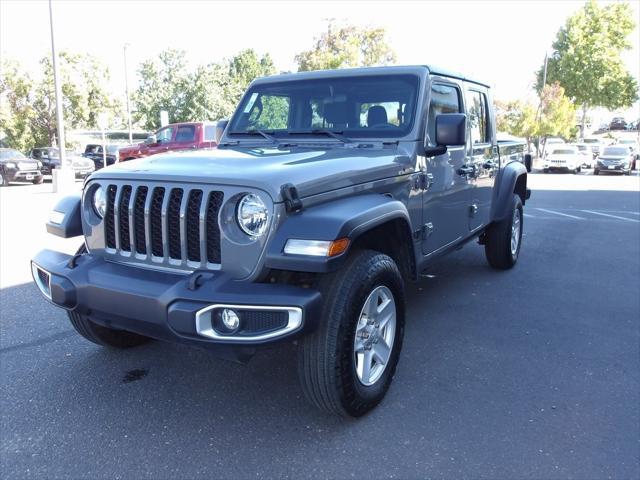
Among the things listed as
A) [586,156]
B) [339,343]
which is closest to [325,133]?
[339,343]

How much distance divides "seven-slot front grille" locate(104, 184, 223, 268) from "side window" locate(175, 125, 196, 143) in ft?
43.2

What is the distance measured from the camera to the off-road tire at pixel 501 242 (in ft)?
19.7

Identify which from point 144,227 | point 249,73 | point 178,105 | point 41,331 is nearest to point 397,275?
point 144,227

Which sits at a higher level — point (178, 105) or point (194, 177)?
point (178, 105)

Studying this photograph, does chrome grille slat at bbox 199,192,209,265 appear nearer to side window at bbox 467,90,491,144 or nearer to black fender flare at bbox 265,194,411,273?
black fender flare at bbox 265,194,411,273

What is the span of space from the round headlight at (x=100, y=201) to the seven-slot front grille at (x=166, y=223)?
4 cm

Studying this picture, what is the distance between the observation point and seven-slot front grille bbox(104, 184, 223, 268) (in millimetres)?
2730

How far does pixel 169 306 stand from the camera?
2521mm

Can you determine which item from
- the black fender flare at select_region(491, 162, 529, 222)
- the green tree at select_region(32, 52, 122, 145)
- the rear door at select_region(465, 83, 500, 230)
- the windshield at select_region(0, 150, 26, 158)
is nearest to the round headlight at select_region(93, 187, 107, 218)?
the rear door at select_region(465, 83, 500, 230)

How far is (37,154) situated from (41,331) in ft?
69.3

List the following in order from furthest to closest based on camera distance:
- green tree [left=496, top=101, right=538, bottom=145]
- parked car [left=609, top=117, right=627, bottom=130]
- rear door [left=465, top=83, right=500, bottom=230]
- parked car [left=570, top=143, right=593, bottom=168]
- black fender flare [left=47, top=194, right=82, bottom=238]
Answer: parked car [left=609, top=117, right=627, bottom=130]
green tree [left=496, top=101, right=538, bottom=145]
parked car [left=570, top=143, right=593, bottom=168]
rear door [left=465, top=83, right=500, bottom=230]
black fender flare [left=47, top=194, right=82, bottom=238]

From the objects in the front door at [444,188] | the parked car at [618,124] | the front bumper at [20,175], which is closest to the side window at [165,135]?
the front bumper at [20,175]

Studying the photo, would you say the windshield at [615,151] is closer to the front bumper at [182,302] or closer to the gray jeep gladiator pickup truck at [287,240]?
the gray jeep gladiator pickup truck at [287,240]

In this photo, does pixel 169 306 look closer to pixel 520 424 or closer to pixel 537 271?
pixel 520 424
